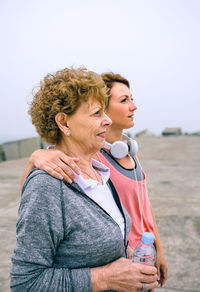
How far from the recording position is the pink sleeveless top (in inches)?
81.0

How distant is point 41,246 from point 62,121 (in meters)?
0.60

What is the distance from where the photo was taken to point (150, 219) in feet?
7.11

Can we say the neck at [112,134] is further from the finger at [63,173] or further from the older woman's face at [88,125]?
the finger at [63,173]

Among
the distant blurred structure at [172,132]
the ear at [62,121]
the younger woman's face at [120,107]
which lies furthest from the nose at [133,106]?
the distant blurred structure at [172,132]

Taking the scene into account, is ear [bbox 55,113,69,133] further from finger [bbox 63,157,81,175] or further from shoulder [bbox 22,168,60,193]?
shoulder [bbox 22,168,60,193]

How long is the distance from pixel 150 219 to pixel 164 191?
4.12 m

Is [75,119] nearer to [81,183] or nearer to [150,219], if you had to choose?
[81,183]

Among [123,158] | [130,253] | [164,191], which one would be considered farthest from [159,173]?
[130,253]

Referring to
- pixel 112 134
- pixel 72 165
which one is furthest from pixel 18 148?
pixel 72 165

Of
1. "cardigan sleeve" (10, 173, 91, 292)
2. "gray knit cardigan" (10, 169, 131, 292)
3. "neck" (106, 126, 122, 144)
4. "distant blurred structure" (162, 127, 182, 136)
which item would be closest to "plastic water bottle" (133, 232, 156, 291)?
"gray knit cardigan" (10, 169, 131, 292)

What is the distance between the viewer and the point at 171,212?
16.1ft

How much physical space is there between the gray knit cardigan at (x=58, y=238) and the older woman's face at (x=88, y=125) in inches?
10.3

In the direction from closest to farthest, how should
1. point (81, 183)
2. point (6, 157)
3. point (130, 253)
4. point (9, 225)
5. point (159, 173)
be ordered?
point (81, 183)
point (130, 253)
point (9, 225)
point (159, 173)
point (6, 157)

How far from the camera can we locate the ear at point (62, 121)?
1.48 metres
